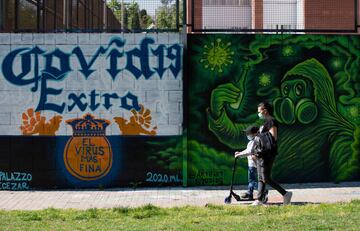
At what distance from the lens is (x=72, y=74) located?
39.5ft

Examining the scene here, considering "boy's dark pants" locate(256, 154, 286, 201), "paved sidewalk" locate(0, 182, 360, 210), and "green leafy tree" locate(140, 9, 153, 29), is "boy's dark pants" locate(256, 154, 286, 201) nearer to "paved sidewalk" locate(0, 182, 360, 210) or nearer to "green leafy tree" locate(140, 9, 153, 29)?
"paved sidewalk" locate(0, 182, 360, 210)

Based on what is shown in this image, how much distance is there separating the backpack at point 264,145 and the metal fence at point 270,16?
2958 mm

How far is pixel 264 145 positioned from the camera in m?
10.0

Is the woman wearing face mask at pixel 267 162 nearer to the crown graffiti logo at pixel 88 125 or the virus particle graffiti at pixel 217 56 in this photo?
the virus particle graffiti at pixel 217 56

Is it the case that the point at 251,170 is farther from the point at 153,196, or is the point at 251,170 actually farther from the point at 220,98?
the point at 220,98

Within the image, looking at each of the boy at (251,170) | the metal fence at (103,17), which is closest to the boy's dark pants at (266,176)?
the boy at (251,170)

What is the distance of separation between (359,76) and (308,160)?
1962mm

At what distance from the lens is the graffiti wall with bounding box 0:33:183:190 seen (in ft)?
39.5

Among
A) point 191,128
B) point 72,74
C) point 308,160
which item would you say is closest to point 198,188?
point 191,128

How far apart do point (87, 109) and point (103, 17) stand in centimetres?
215

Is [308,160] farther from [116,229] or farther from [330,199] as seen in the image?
[116,229]

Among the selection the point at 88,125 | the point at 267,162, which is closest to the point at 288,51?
the point at 267,162

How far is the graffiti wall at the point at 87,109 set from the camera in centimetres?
1203

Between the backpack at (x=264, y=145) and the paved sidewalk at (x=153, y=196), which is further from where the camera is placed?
the paved sidewalk at (x=153, y=196)
